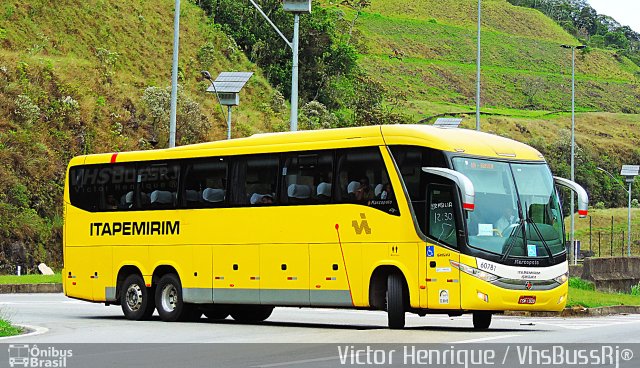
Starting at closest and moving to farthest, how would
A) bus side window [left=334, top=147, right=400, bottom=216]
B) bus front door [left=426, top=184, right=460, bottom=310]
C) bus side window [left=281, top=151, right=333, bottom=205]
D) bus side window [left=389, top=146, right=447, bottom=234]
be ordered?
bus front door [left=426, top=184, right=460, bottom=310] < bus side window [left=389, top=146, right=447, bottom=234] < bus side window [left=334, top=147, right=400, bottom=216] < bus side window [left=281, top=151, right=333, bottom=205]

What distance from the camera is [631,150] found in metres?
134

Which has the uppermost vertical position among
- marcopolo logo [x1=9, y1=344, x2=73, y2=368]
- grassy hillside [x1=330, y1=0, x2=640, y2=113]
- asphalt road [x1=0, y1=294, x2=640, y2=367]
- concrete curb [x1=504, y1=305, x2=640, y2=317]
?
grassy hillside [x1=330, y1=0, x2=640, y2=113]

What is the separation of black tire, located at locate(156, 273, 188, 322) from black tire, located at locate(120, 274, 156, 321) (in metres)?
0.36

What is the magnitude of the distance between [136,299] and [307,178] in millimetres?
5451

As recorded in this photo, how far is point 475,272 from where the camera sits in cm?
2047

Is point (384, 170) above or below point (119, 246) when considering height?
above

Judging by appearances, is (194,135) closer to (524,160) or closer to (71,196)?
(71,196)

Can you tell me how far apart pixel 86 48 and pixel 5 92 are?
15.4 metres

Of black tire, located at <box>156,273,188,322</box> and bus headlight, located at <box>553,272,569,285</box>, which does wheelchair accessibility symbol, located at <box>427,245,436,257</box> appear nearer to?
bus headlight, located at <box>553,272,569,285</box>

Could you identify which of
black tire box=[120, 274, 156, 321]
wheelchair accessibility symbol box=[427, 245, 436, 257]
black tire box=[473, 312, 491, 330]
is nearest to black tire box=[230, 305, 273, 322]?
black tire box=[120, 274, 156, 321]

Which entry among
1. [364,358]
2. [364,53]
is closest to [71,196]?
[364,358]

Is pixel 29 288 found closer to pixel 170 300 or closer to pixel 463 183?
pixel 170 300

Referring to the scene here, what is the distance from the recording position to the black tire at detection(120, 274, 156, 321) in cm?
2552

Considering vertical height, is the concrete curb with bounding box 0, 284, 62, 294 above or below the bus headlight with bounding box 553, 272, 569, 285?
below
